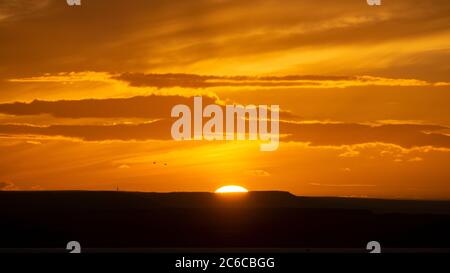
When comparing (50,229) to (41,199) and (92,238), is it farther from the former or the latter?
(41,199)

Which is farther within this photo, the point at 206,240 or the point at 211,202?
the point at 211,202

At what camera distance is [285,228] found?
70.5m

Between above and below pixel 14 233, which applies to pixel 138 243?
below

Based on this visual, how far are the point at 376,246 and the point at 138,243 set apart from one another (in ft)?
87.7

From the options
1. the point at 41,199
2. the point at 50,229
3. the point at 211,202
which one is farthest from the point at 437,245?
the point at 41,199

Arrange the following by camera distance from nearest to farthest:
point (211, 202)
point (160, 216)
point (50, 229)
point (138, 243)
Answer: point (138, 243)
point (50, 229)
point (160, 216)
point (211, 202)

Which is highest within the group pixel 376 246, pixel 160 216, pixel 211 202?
pixel 211 202

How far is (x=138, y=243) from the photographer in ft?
187
